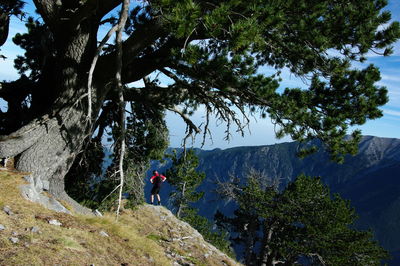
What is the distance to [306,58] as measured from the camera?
25.6 feet

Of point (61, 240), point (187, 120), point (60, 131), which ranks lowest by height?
point (61, 240)

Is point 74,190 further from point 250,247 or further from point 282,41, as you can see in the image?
point 250,247

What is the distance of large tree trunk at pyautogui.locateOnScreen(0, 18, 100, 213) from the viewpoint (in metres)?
7.51

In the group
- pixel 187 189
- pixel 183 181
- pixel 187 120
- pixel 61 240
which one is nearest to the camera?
pixel 61 240

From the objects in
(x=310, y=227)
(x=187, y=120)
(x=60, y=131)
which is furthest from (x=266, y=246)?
(x=60, y=131)

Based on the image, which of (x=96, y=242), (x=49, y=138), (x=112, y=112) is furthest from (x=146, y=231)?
(x=96, y=242)

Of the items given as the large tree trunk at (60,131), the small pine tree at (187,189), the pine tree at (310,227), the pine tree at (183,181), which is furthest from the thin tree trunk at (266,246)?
the large tree trunk at (60,131)

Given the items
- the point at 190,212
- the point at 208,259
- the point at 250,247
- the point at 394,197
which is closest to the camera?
the point at 208,259

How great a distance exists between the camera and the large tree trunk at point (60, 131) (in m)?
7.51

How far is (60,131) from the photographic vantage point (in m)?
8.05

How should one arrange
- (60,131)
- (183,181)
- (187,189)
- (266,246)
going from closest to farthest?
(60,131)
(266,246)
(183,181)
(187,189)

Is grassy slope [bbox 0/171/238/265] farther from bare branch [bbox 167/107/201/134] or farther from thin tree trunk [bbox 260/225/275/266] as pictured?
thin tree trunk [bbox 260/225/275/266]

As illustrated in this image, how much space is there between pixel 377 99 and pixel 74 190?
1078 cm

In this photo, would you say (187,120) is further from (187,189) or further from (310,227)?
(187,189)
